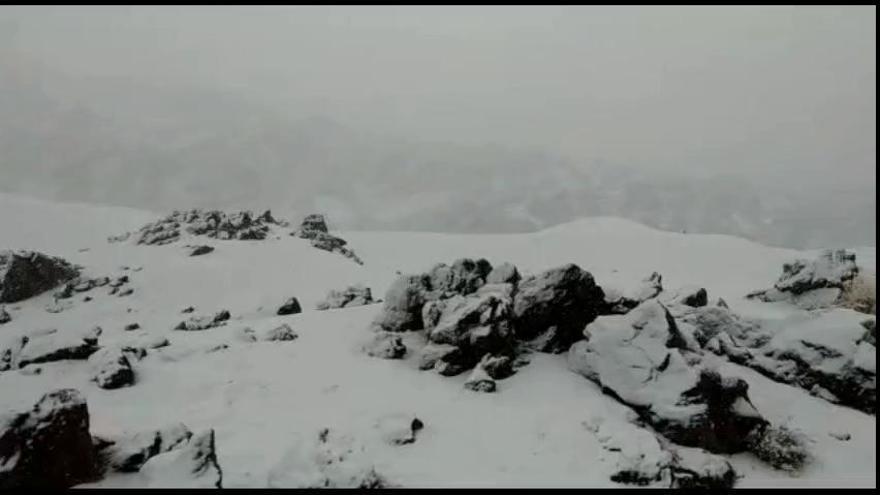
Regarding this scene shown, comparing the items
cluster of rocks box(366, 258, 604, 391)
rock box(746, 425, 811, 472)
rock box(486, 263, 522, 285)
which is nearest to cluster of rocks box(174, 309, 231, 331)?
cluster of rocks box(366, 258, 604, 391)

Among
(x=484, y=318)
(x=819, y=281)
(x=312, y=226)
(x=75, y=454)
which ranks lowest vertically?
(x=75, y=454)

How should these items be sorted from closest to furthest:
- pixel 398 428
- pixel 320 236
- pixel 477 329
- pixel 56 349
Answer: pixel 398 428, pixel 477 329, pixel 56 349, pixel 320 236

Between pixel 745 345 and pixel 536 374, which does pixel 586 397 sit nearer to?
pixel 536 374

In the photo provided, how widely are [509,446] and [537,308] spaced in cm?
432

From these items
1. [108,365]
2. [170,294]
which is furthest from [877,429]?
[170,294]

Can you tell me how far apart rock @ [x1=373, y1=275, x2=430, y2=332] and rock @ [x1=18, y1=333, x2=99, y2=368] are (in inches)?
266

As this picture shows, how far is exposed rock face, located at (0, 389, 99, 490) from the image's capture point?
7.59 meters

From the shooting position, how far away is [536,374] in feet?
40.5

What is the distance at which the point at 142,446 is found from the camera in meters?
8.67

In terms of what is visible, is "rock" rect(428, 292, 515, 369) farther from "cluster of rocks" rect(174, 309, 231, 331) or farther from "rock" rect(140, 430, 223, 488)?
"cluster of rocks" rect(174, 309, 231, 331)

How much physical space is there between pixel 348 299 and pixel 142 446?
11.7 m

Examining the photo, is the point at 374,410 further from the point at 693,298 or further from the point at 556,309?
the point at 693,298

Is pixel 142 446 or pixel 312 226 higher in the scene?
pixel 312 226

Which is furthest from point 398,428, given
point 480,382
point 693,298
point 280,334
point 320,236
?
point 320,236
